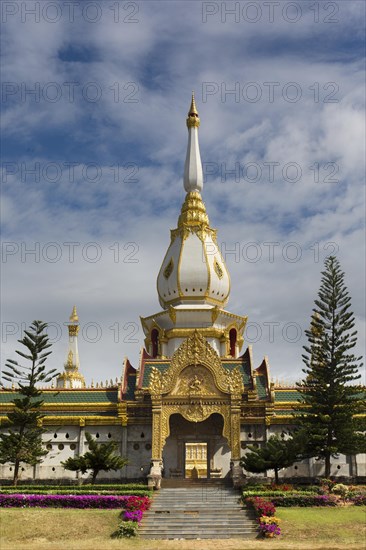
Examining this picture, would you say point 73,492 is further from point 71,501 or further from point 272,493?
point 272,493

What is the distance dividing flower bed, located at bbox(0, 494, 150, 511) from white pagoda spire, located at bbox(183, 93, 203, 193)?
1088 inches

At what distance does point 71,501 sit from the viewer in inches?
1020

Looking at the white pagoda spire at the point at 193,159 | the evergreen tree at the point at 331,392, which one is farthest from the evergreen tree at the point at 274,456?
the white pagoda spire at the point at 193,159

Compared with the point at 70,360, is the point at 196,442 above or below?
below

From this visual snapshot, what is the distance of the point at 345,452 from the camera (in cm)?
3120

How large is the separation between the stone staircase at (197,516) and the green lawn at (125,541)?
949 millimetres

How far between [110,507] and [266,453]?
775 centimetres

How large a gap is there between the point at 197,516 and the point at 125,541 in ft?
11.9

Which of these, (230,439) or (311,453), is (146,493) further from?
(311,453)

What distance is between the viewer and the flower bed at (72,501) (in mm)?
25578

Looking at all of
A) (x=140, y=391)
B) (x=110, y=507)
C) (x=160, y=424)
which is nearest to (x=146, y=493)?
(x=110, y=507)

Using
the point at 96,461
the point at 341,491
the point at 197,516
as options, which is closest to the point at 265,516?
the point at 197,516

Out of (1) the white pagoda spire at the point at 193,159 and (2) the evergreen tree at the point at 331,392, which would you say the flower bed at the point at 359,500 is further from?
(1) the white pagoda spire at the point at 193,159

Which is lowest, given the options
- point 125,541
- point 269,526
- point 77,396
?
point 125,541
